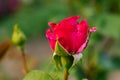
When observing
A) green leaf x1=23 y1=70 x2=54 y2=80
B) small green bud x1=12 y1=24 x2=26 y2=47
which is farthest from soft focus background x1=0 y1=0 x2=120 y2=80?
green leaf x1=23 y1=70 x2=54 y2=80

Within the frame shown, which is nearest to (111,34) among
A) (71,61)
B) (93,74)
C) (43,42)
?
(93,74)

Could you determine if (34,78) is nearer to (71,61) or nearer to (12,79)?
(71,61)

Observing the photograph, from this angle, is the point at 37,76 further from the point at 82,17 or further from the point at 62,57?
the point at 82,17

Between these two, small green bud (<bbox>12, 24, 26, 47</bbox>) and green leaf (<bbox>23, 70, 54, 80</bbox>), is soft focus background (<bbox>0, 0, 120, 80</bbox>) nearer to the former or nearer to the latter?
small green bud (<bbox>12, 24, 26, 47</bbox>)

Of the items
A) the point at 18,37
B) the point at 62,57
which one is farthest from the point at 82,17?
the point at 62,57

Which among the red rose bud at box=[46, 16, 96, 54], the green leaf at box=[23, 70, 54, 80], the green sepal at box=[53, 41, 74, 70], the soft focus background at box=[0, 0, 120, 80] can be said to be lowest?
the soft focus background at box=[0, 0, 120, 80]

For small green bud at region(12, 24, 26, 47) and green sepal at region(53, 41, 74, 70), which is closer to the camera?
green sepal at region(53, 41, 74, 70)

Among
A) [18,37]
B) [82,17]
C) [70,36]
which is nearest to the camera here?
[70,36]
